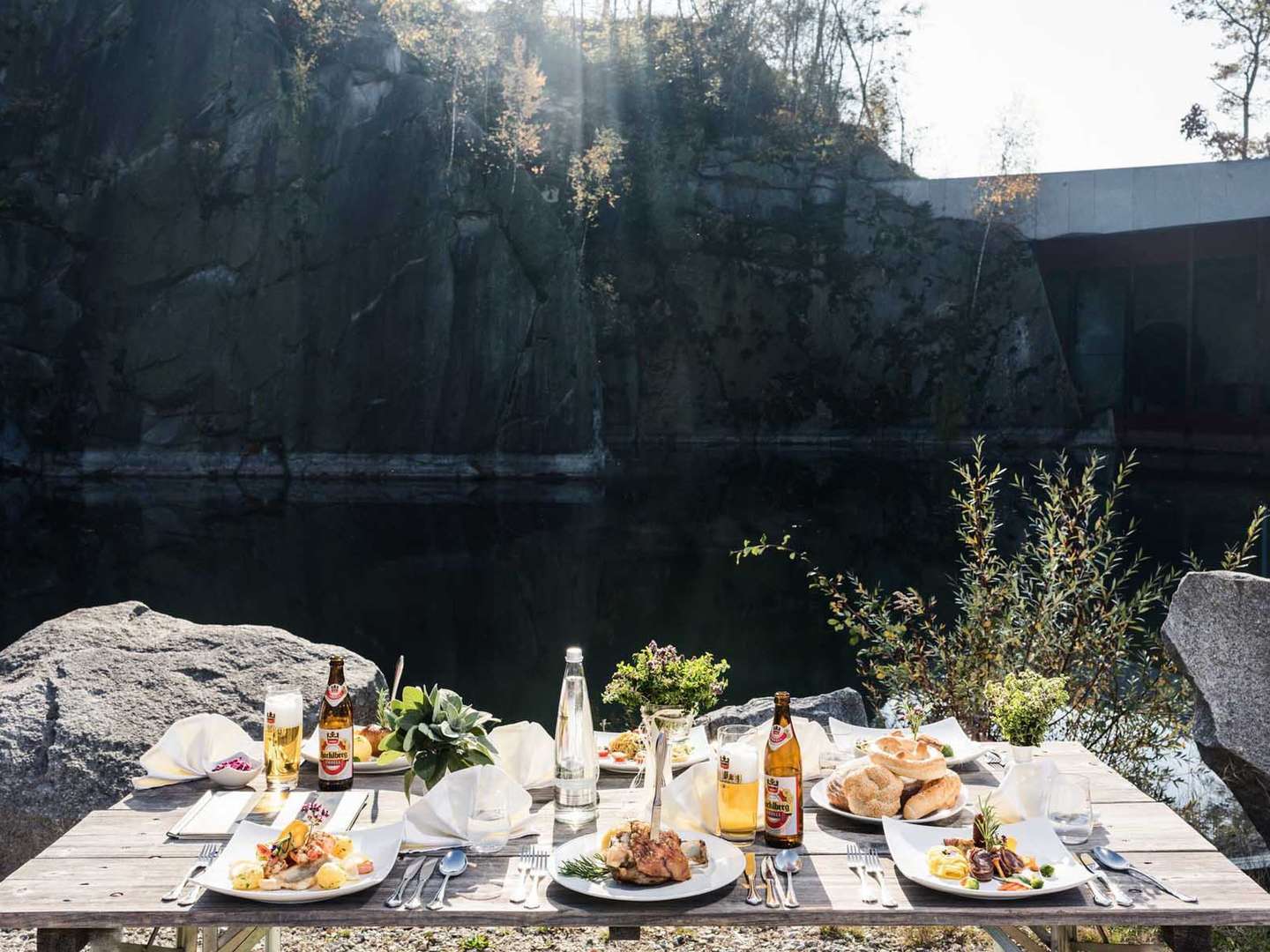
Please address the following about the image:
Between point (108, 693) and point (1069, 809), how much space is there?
381 centimetres

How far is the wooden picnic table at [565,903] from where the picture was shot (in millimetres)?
2100

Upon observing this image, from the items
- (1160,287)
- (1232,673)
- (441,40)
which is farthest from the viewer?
(1160,287)

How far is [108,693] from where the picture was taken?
4.81m

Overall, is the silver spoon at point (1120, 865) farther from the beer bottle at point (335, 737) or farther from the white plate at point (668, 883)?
the beer bottle at point (335, 737)

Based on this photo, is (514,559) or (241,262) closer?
(514,559)

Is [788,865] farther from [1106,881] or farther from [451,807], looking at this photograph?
[451,807]

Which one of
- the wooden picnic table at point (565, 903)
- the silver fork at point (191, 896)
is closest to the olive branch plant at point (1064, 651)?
the wooden picnic table at point (565, 903)

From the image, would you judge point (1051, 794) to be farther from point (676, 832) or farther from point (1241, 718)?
point (1241, 718)

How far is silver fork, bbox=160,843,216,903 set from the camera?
7.06 feet

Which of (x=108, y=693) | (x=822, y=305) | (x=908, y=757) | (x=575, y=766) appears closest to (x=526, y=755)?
(x=575, y=766)

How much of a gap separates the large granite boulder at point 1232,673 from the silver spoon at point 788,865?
9.05 ft

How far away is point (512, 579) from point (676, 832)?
1485cm

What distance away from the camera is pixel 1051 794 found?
2518mm

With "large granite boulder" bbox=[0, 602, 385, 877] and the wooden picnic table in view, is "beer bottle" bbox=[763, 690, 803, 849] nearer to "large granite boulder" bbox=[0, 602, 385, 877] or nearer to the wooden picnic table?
the wooden picnic table
